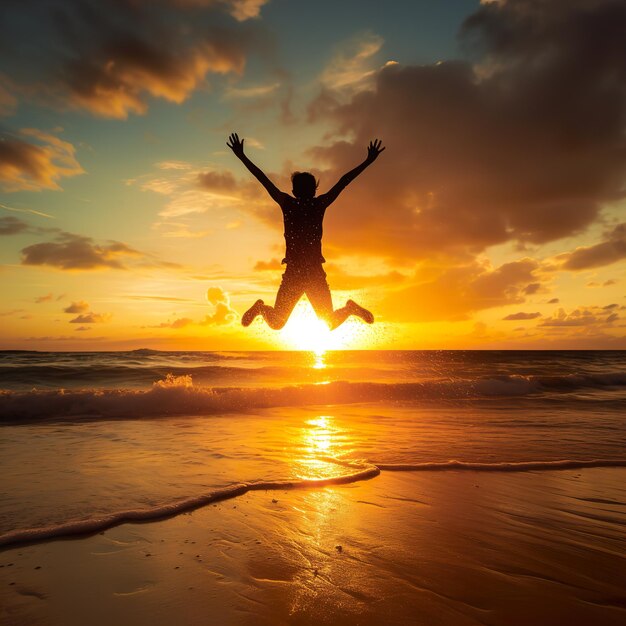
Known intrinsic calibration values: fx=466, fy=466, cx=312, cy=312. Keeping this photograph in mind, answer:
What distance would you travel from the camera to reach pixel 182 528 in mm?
4344

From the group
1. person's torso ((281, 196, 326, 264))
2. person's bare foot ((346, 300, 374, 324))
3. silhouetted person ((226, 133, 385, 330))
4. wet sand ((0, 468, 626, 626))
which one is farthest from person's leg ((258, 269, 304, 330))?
wet sand ((0, 468, 626, 626))

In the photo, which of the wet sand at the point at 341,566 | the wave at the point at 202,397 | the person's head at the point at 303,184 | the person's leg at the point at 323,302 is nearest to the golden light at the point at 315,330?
the person's leg at the point at 323,302

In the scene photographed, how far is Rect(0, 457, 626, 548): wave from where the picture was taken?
13.8ft

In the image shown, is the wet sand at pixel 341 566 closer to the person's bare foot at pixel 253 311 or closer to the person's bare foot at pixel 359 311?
the person's bare foot at pixel 253 311

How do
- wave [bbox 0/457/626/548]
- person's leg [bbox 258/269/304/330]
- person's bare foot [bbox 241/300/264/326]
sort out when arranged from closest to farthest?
wave [bbox 0/457/626/548], person's leg [bbox 258/269/304/330], person's bare foot [bbox 241/300/264/326]

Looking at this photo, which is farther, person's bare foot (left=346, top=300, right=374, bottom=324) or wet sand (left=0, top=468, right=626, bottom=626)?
person's bare foot (left=346, top=300, right=374, bottom=324)

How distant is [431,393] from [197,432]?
11550 millimetres

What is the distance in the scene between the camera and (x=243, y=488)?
5531 mm

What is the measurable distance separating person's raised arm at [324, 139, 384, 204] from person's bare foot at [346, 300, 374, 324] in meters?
1.52

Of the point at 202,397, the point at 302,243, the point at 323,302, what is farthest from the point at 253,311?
the point at 202,397

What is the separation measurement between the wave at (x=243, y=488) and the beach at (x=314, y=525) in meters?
0.02

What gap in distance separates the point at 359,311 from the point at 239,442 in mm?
3523

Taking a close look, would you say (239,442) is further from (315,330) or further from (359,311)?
(359,311)

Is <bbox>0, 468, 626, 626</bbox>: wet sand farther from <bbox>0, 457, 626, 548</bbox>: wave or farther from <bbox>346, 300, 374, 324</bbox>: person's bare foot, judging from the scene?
<bbox>346, 300, 374, 324</bbox>: person's bare foot
